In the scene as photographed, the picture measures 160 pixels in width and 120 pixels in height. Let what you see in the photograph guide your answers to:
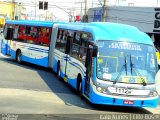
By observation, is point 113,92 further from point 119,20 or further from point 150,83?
point 119,20

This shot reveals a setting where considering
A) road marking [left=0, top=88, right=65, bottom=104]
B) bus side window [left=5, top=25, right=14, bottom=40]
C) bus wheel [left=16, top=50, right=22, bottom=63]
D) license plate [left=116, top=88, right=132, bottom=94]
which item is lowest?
bus wheel [left=16, top=50, right=22, bottom=63]

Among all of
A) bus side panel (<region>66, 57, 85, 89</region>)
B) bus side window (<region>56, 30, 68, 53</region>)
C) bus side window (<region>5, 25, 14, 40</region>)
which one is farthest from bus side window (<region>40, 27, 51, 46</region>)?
bus side panel (<region>66, 57, 85, 89</region>)

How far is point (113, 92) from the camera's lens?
1390 centimetres

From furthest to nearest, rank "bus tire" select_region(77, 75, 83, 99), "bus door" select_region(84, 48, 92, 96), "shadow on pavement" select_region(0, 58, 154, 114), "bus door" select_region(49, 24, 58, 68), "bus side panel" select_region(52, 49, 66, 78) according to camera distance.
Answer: "bus door" select_region(49, 24, 58, 68) → "bus side panel" select_region(52, 49, 66, 78) → "bus tire" select_region(77, 75, 83, 99) → "bus door" select_region(84, 48, 92, 96) → "shadow on pavement" select_region(0, 58, 154, 114)

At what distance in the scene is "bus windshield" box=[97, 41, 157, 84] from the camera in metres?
14.1

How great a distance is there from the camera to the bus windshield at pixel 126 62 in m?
14.1

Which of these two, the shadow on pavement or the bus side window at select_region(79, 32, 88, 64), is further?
the bus side window at select_region(79, 32, 88, 64)

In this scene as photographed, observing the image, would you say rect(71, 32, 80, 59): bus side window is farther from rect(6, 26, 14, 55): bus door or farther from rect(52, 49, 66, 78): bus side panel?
rect(6, 26, 14, 55): bus door

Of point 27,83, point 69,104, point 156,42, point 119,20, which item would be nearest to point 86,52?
point 69,104

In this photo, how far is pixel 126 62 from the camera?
14.4m

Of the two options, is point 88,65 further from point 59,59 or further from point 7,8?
point 7,8

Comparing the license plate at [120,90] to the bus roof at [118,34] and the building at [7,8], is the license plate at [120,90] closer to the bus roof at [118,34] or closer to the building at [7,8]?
the bus roof at [118,34]

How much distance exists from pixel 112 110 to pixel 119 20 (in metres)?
42.7

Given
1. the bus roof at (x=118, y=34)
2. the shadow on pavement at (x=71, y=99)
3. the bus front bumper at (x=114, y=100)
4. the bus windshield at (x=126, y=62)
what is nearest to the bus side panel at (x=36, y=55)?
the shadow on pavement at (x=71, y=99)
